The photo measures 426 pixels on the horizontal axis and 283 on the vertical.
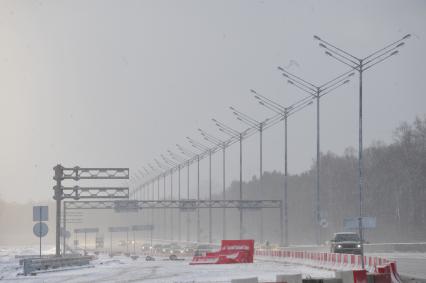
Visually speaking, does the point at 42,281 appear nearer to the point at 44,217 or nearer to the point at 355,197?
the point at 44,217

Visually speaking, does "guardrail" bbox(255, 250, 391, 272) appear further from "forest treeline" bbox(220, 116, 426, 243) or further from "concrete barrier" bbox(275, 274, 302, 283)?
"forest treeline" bbox(220, 116, 426, 243)

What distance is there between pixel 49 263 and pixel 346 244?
1936 cm

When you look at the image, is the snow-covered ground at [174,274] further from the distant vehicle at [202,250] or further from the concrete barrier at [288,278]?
the distant vehicle at [202,250]

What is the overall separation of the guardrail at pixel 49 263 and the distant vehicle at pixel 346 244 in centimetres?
1738

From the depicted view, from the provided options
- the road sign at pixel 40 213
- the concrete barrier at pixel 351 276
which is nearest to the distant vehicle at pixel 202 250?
the road sign at pixel 40 213

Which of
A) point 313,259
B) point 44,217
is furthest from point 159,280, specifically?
point 313,259

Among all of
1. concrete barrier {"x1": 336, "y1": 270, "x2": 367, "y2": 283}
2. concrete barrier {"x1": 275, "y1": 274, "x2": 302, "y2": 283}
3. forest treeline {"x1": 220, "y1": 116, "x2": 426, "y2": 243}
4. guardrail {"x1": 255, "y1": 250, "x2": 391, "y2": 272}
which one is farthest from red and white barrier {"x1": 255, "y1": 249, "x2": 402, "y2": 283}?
forest treeline {"x1": 220, "y1": 116, "x2": 426, "y2": 243}

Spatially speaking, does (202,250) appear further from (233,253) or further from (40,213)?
(40,213)

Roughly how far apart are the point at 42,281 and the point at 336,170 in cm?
13462

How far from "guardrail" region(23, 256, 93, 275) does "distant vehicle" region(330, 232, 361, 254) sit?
17.4 metres

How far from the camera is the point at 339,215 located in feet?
550

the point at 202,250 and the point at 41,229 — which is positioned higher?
the point at 41,229

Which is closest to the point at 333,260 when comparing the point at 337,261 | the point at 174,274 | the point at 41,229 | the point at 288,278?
the point at 337,261

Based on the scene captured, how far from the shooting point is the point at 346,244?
6144 centimetres
